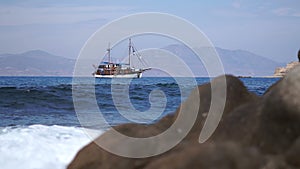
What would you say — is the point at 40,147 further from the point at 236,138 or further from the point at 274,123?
the point at 274,123

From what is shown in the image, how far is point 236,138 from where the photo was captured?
10.1ft

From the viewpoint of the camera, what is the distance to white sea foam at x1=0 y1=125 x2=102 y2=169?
479 centimetres

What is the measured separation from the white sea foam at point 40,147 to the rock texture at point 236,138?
1.35 meters

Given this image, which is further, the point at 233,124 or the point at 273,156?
the point at 233,124

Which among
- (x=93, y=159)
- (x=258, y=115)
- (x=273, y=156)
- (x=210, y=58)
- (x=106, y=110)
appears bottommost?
(x=106, y=110)

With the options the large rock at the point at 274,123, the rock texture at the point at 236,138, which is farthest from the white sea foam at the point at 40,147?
the large rock at the point at 274,123

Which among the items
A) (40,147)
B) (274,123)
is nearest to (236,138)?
(274,123)

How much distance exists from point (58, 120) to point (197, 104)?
8.61m

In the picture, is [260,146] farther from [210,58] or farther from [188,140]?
[210,58]

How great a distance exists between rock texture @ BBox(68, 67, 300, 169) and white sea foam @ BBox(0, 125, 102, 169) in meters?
1.35

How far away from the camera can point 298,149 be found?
260 centimetres

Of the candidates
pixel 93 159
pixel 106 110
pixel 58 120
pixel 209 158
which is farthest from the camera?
pixel 106 110

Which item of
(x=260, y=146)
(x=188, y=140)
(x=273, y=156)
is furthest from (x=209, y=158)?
(x=188, y=140)

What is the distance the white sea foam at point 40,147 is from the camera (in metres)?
4.79
